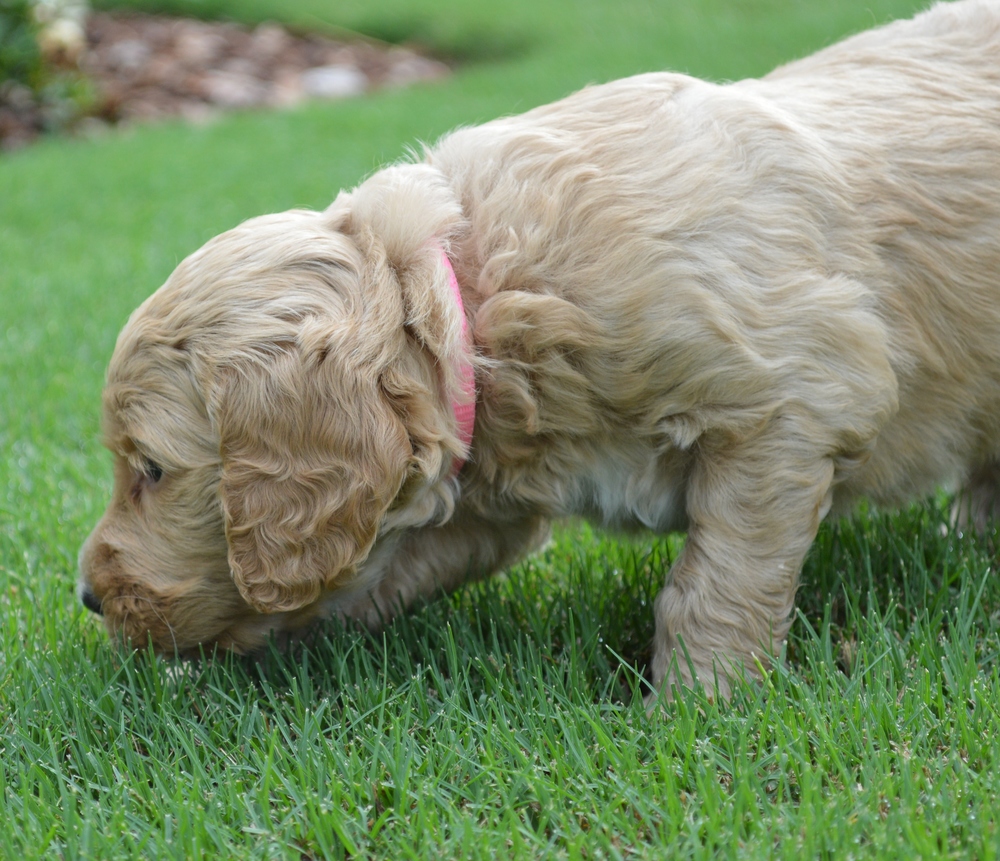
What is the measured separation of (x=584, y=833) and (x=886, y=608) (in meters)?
1.47

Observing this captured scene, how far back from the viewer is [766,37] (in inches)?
564

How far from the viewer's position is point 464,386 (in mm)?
2746

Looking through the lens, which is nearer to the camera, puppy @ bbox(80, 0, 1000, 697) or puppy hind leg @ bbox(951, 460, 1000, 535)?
puppy @ bbox(80, 0, 1000, 697)

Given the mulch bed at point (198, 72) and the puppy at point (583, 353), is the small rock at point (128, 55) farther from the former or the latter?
the puppy at point (583, 353)

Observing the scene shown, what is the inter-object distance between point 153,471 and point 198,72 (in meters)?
14.5

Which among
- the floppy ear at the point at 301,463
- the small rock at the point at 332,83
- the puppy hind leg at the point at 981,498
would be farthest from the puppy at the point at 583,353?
the small rock at the point at 332,83

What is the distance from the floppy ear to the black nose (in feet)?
1.88

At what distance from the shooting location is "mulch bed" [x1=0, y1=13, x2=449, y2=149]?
1316 centimetres

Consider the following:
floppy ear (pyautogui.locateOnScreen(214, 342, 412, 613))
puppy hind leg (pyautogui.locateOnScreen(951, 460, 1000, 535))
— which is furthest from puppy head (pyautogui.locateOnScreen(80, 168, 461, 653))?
puppy hind leg (pyautogui.locateOnScreen(951, 460, 1000, 535))

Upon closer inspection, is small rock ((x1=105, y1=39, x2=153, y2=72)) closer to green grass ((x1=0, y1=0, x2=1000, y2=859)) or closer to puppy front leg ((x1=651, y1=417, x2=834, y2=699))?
green grass ((x1=0, y1=0, x2=1000, y2=859))

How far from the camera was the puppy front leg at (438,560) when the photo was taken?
335 centimetres

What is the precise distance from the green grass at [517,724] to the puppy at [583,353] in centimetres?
24

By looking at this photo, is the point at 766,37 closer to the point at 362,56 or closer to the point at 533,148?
the point at 362,56

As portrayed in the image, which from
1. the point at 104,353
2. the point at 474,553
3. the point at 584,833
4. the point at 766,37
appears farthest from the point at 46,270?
the point at 766,37
